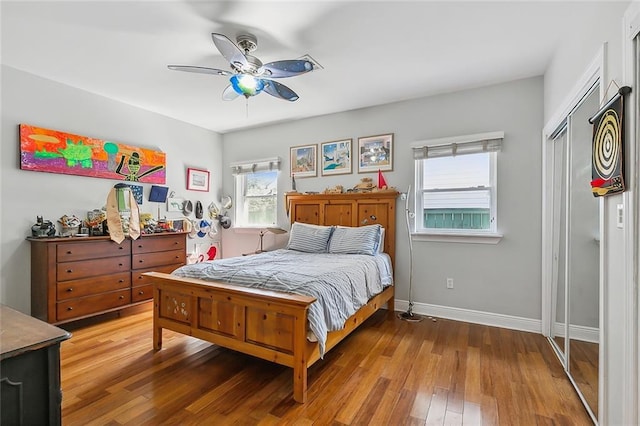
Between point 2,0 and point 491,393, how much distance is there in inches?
166

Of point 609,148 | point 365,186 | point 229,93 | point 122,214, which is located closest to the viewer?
point 609,148

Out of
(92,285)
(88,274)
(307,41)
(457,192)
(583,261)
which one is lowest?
(92,285)

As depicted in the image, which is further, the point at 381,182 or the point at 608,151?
the point at 381,182

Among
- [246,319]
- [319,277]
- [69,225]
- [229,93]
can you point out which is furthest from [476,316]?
[69,225]

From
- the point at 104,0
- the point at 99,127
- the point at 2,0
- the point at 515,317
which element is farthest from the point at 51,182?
the point at 515,317

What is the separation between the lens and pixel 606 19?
5.37 ft

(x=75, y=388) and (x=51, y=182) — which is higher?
(x=51, y=182)

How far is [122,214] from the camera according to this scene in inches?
143

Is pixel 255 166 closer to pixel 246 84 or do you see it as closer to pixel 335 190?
pixel 335 190

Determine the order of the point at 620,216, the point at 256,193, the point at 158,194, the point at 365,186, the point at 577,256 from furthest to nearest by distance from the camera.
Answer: the point at 256,193
the point at 158,194
the point at 365,186
the point at 577,256
the point at 620,216

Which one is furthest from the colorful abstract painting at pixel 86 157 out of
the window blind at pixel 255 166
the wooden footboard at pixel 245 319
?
the wooden footboard at pixel 245 319

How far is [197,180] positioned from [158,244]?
53.8 inches

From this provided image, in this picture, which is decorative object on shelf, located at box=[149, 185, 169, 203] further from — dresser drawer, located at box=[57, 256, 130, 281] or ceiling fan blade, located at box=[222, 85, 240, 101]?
ceiling fan blade, located at box=[222, 85, 240, 101]

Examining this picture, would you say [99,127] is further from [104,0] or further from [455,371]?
[455,371]
